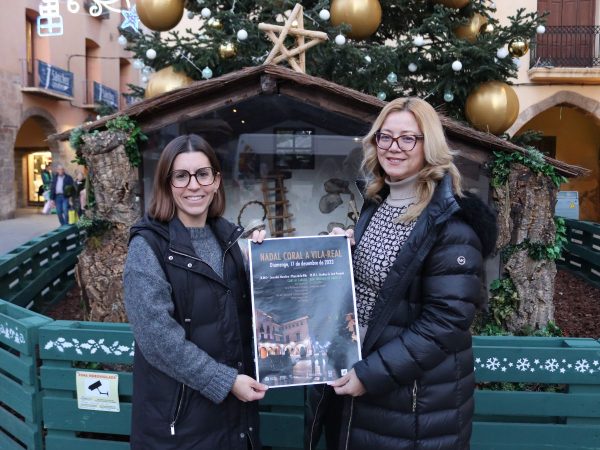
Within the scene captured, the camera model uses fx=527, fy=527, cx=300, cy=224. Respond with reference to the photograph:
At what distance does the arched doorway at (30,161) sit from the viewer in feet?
69.2

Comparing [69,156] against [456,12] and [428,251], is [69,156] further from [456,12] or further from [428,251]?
[428,251]

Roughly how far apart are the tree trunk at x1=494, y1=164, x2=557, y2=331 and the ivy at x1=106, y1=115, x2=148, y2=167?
3.36 m

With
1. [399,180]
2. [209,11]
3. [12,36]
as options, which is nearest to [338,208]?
[209,11]

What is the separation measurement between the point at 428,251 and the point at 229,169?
4.72 meters

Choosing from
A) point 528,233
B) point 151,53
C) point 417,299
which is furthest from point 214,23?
point 417,299

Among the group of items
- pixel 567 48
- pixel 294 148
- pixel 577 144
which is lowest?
pixel 294 148

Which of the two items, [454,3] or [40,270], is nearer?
[40,270]

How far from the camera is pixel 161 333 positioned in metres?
1.85

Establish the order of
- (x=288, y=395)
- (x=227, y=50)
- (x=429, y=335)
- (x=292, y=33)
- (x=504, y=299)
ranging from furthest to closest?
(x=227, y=50)
(x=504, y=299)
(x=292, y=33)
(x=288, y=395)
(x=429, y=335)

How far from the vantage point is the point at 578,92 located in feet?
44.9

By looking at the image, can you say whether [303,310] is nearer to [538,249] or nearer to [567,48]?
[538,249]

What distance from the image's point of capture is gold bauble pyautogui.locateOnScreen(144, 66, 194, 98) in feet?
19.4

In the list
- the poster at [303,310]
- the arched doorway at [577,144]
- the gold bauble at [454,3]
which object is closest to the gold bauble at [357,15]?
the gold bauble at [454,3]

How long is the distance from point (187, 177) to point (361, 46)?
4.93 m
